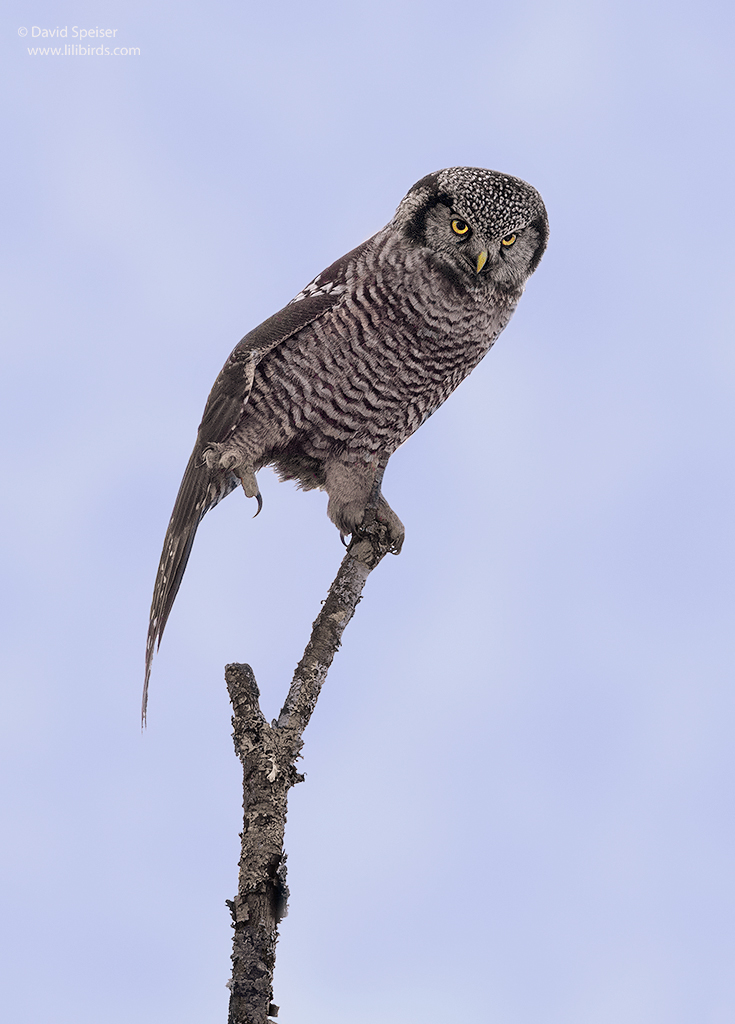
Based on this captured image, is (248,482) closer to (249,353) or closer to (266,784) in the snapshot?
(249,353)

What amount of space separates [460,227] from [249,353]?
0.88 metres

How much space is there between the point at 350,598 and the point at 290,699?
411 millimetres

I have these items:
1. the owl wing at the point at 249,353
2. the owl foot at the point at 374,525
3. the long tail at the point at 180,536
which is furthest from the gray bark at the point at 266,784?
the owl wing at the point at 249,353

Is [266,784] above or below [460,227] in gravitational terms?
below

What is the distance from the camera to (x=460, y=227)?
3430mm

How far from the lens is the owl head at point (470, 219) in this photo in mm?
3412

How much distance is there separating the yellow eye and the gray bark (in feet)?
3.96

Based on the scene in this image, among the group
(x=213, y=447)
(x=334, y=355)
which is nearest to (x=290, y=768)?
(x=213, y=447)

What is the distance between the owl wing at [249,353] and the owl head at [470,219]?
34cm

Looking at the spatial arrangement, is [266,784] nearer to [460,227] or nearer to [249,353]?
[249,353]

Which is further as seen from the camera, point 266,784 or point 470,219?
point 470,219

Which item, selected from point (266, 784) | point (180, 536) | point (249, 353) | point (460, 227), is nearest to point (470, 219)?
point (460, 227)

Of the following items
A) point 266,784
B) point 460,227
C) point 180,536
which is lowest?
point 266,784

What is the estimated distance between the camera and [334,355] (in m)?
3.37
